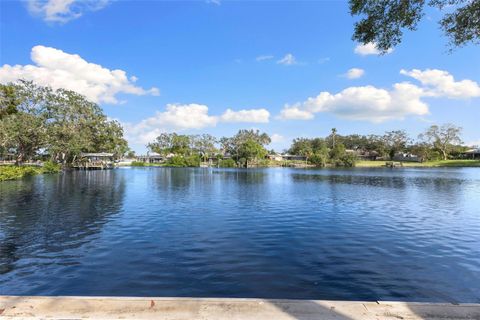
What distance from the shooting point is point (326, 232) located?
15.6m

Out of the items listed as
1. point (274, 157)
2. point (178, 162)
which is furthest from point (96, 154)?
point (274, 157)

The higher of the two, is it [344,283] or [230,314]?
[230,314]

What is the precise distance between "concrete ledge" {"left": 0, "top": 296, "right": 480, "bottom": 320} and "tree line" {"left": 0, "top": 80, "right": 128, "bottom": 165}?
56.7 m

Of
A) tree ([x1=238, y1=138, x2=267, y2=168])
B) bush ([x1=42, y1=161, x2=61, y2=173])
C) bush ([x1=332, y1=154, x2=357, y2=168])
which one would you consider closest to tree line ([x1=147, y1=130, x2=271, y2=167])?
tree ([x1=238, y1=138, x2=267, y2=168])

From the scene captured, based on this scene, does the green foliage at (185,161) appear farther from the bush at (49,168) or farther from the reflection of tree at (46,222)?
the reflection of tree at (46,222)

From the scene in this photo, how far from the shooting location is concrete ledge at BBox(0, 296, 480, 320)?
15.8ft

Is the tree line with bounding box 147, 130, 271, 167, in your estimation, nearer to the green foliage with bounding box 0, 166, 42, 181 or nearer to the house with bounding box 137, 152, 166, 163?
the house with bounding box 137, 152, 166, 163

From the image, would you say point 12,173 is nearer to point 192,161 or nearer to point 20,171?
point 20,171

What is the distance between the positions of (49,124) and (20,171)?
1894cm

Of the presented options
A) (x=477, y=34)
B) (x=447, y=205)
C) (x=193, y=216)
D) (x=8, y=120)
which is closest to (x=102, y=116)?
(x=8, y=120)

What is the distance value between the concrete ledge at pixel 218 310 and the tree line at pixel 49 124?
56717mm

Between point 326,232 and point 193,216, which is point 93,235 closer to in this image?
point 193,216

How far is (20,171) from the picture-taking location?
53031 millimetres

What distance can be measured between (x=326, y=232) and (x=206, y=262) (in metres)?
7.25
